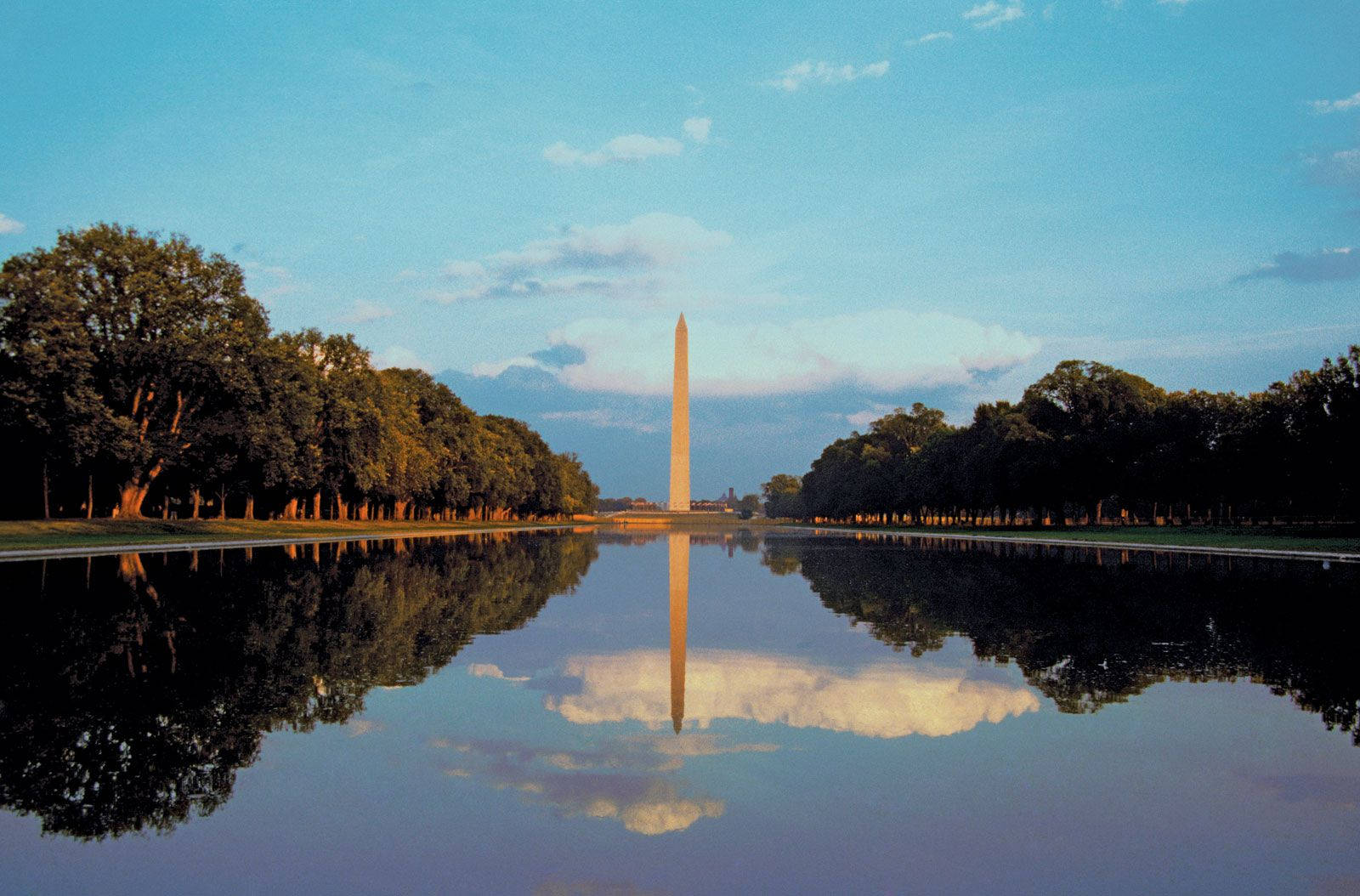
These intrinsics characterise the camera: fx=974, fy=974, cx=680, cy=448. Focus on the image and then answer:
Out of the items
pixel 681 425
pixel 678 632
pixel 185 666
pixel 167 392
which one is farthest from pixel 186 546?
pixel 681 425

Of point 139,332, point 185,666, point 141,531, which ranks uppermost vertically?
point 139,332

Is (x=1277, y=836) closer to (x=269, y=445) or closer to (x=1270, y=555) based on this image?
(x=1270, y=555)

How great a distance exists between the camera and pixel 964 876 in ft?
16.6

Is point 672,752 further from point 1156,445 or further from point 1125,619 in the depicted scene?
point 1156,445

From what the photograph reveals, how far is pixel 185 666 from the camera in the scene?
10.7 meters

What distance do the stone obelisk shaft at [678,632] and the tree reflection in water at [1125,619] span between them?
9.37 ft

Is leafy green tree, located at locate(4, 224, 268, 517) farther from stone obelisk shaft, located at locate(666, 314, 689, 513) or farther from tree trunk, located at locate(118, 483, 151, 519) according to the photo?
stone obelisk shaft, located at locate(666, 314, 689, 513)

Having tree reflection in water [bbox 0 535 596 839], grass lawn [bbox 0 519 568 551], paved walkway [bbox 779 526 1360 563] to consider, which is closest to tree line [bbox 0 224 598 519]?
grass lawn [bbox 0 519 568 551]

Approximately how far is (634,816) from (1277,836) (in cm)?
376

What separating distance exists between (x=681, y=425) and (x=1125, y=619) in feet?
242

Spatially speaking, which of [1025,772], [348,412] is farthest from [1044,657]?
[348,412]

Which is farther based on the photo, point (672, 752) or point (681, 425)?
point (681, 425)

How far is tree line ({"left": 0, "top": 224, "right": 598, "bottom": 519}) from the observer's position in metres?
39.0

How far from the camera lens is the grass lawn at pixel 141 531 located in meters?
35.1
